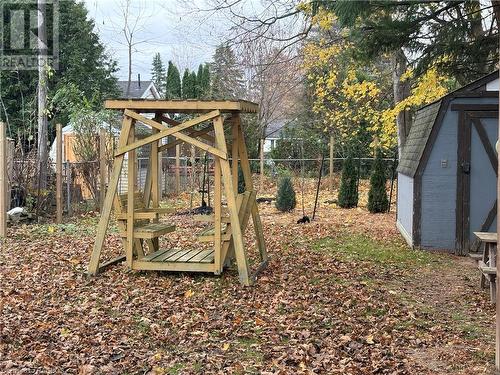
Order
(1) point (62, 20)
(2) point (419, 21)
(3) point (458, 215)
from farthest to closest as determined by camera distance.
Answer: (1) point (62, 20) < (3) point (458, 215) < (2) point (419, 21)

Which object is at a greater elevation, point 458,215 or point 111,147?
point 111,147

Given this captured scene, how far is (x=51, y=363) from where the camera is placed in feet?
13.5

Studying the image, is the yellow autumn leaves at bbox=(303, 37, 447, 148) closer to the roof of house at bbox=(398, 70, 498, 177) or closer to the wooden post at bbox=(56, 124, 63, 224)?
the roof of house at bbox=(398, 70, 498, 177)

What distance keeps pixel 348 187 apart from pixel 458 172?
7256 mm

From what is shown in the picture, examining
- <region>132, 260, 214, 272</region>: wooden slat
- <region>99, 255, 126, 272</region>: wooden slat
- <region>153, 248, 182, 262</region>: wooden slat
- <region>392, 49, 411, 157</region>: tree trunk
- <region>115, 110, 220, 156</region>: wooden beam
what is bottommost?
<region>99, 255, 126, 272</region>: wooden slat

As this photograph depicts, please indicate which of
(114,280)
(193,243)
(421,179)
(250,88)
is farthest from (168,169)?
(114,280)

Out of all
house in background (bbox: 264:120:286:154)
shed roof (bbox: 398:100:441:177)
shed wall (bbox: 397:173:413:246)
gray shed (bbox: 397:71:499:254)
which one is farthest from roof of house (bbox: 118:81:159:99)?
gray shed (bbox: 397:71:499:254)

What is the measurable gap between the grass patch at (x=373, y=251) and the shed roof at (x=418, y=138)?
125 centimetres

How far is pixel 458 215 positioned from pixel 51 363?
6926 millimetres

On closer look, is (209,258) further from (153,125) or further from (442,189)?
(442,189)

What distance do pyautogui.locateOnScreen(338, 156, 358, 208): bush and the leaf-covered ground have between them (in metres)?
7.36

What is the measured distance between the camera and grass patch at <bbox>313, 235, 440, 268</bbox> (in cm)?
859

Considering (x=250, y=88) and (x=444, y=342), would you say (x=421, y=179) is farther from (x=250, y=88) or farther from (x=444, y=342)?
(x=250, y=88)

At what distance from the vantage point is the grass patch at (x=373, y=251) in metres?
8.59
